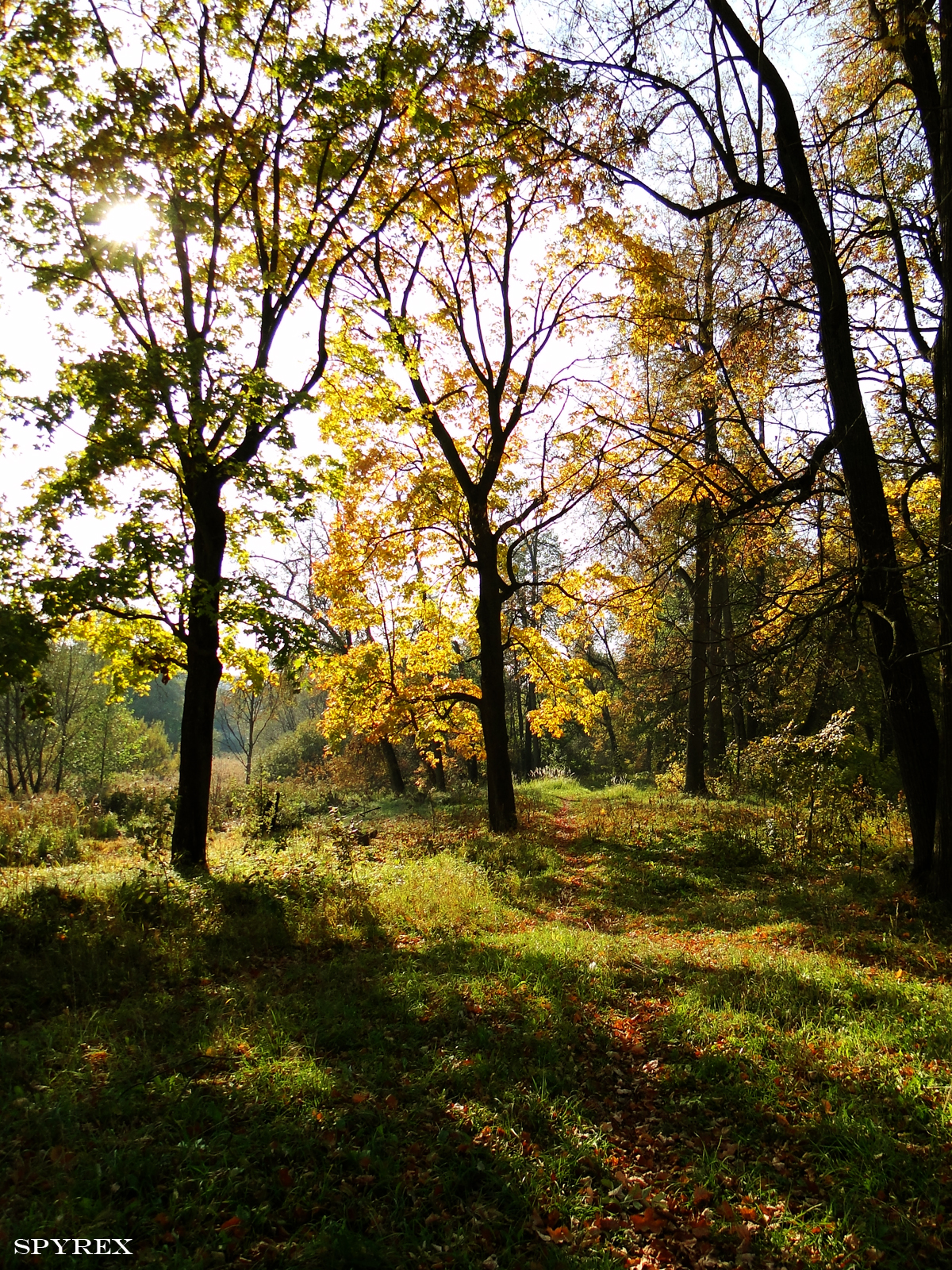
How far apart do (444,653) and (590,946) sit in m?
9.50

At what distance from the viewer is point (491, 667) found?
1320cm

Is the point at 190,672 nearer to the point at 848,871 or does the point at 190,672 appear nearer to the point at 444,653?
the point at 444,653

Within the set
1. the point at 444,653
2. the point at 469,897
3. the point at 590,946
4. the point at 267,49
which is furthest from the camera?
the point at 444,653

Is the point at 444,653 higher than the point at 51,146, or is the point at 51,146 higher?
the point at 51,146

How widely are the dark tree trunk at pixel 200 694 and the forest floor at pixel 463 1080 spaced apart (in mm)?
1470

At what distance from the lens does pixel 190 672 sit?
8.98 meters

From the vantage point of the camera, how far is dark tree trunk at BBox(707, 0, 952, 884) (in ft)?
22.8

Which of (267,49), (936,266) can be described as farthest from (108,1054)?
(267,49)

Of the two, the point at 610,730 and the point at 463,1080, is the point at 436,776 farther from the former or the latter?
the point at 463,1080

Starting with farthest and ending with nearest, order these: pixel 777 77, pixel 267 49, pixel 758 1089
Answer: pixel 267 49 → pixel 777 77 → pixel 758 1089

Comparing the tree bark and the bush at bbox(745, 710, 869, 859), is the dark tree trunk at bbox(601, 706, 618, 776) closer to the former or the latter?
the tree bark

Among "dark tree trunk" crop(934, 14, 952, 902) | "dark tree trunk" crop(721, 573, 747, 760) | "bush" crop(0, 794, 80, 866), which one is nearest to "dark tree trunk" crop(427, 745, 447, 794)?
"dark tree trunk" crop(721, 573, 747, 760)

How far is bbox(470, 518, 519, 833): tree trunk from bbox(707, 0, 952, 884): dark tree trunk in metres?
7.10

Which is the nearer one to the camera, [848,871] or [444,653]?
[848,871]
